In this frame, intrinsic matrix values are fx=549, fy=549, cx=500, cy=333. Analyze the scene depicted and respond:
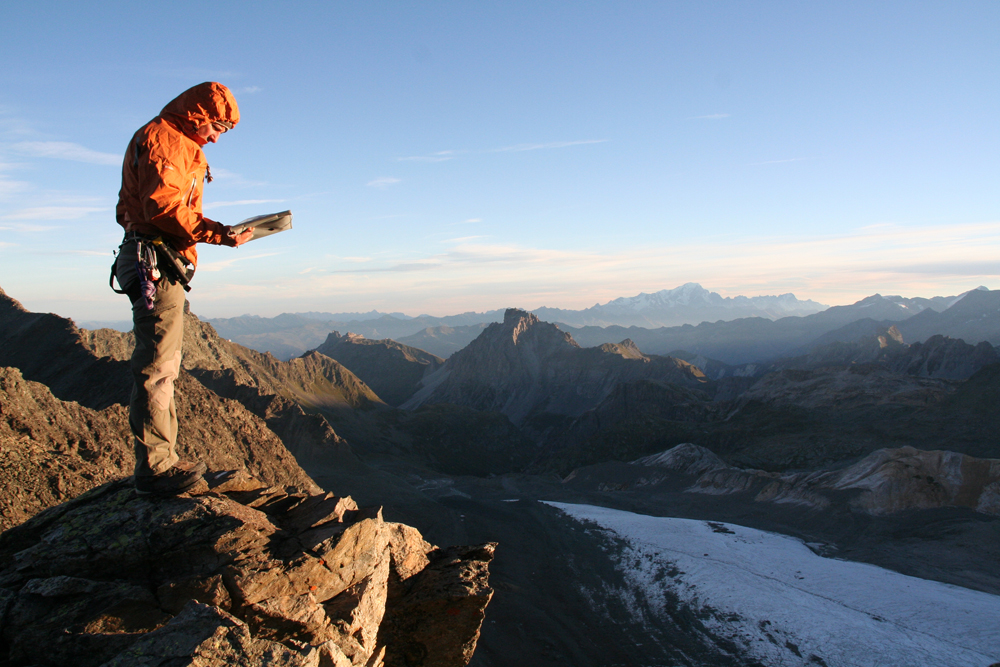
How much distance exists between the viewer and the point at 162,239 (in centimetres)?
500

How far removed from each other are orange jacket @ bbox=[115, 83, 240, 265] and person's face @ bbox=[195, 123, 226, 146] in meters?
0.04

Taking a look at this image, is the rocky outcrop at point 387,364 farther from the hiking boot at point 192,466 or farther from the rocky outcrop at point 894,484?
the hiking boot at point 192,466

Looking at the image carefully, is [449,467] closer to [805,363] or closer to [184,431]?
[184,431]

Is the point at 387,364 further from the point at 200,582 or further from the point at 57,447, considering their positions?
the point at 200,582

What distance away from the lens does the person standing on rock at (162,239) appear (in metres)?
4.77

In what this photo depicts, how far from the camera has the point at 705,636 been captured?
22.2m

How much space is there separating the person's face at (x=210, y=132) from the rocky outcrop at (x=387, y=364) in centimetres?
13570

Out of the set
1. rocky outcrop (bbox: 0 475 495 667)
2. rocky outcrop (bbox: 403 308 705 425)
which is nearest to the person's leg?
rocky outcrop (bbox: 0 475 495 667)

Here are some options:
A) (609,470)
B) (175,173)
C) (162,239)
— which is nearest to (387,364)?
(609,470)

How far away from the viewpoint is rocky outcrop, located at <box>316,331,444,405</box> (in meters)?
148

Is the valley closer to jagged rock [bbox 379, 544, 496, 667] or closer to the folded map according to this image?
jagged rock [bbox 379, 544, 496, 667]

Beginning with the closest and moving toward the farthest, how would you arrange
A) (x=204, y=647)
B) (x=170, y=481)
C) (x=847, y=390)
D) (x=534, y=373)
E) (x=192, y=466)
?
1. (x=204, y=647)
2. (x=170, y=481)
3. (x=192, y=466)
4. (x=847, y=390)
5. (x=534, y=373)

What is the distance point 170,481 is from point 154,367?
4.08ft

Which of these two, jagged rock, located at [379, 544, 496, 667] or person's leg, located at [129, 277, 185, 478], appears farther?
jagged rock, located at [379, 544, 496, 667]
